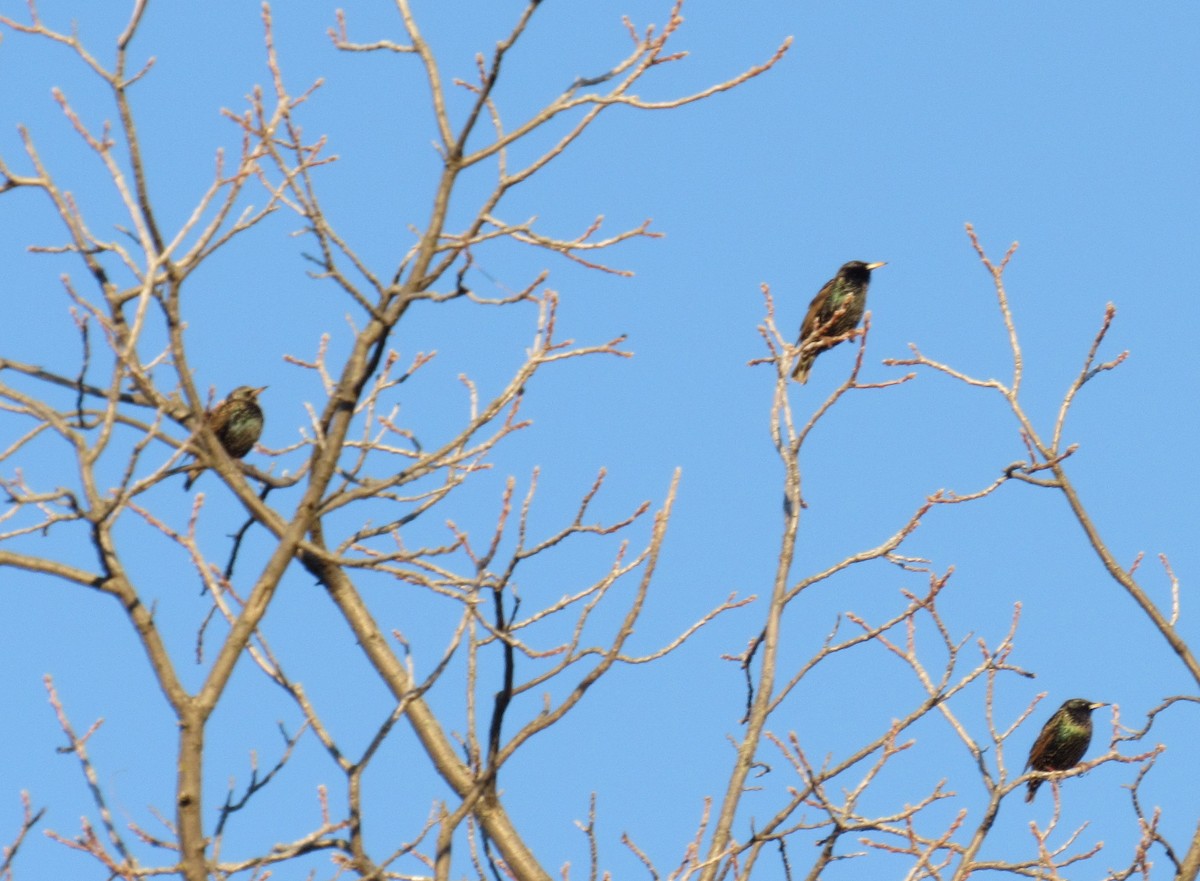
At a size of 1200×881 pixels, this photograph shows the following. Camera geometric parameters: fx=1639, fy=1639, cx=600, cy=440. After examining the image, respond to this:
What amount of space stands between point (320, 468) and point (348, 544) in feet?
1.04

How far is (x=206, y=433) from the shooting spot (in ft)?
14.6

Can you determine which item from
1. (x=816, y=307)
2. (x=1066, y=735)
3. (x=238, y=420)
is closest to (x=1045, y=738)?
(x=1066, y=735)

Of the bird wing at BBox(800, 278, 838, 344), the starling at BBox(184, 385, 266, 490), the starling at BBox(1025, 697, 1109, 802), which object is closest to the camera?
the starling at BBox(184, 385, 266, 490)

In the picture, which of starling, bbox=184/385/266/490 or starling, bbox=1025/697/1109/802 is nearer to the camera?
starling, bbox=184/385/266/490

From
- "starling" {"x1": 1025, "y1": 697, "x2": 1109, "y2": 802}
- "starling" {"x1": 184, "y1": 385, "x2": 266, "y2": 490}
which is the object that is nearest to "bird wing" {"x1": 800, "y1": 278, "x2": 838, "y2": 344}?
"starling" {"x1": 1025, "y1": 697, "x2": 1109, "y2": 802}

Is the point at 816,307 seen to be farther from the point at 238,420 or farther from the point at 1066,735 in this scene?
the point at 238,420

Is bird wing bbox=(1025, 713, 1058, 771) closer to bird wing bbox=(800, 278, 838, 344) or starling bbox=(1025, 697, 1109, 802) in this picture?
starling bbox=(1025, 697, 1109, 802)

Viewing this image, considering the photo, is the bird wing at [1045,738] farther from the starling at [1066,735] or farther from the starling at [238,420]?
the starling at [238,420]

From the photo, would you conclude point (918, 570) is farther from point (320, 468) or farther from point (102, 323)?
point (102, 323)

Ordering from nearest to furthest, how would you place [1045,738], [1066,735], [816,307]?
[1066,735] < [1045,738] < [816,307]

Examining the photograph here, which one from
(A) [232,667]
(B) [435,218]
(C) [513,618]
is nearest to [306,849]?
(A) [232,667]

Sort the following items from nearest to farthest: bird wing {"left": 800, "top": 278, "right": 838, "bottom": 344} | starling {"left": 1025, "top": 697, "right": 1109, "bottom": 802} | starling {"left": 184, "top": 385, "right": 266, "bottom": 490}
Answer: starling {"left": 184, "top": 385, "right": 266, "bottom": 490} → starling {"left": 1025, "top": 697, "right": 1109, "bottom": 802} → bird wing {"left": 800, "top": 278, "right": 838, "bottom": 344}

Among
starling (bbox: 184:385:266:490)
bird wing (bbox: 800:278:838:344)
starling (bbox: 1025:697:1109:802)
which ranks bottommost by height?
starling (bbox: 1025:697:1109:802)

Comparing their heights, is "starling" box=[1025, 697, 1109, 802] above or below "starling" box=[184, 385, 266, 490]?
below
